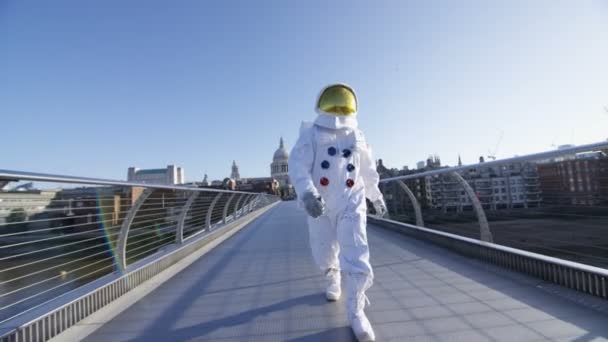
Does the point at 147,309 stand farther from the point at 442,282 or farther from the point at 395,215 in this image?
the point at 395,215

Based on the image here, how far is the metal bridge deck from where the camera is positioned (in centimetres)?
176

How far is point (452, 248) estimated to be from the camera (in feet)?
12.0

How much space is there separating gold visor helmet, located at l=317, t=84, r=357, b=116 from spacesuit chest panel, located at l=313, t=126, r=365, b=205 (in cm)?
14

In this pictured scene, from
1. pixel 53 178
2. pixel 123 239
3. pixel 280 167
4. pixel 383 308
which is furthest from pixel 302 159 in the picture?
pixel 280 167

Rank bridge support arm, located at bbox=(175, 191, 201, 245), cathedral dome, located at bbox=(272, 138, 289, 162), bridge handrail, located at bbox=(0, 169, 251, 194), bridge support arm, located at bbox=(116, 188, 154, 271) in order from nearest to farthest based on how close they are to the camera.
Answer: bridge handrail, located at bbox=(0, 169, 251, 194) < bridge support arm, located at bbox=(116, 188, 154, 271) < bridge support arm, located at bbox=(175, 191, 201, 245) < cathedral dome, located at bbox=(272, 138, 289, 162)

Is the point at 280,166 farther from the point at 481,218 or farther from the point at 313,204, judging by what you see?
the point at 313,204

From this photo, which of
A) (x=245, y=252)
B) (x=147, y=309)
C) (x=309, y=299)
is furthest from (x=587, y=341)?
(x=245, y=252)

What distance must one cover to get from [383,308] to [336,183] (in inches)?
34.1

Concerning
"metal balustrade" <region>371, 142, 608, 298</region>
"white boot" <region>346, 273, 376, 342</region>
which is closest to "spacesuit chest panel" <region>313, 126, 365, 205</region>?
"white boot" <region>346, 273, 376, 342</region>

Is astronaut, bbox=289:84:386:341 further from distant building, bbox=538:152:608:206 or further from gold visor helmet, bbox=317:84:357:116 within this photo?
distant building, bbox=538:152:608:206

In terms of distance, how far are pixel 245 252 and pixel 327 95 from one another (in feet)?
9.34

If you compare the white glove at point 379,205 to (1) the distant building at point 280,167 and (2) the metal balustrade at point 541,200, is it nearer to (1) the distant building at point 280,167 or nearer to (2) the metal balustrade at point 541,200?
(2) the metal balustrade at point 541,200

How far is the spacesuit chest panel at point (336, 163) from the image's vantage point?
79.9 inches

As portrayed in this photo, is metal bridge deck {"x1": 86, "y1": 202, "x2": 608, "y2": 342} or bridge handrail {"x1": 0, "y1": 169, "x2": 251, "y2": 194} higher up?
bridge handrail {"x1": 0, "y1": 169, "x2": 251, "y2": 194}
